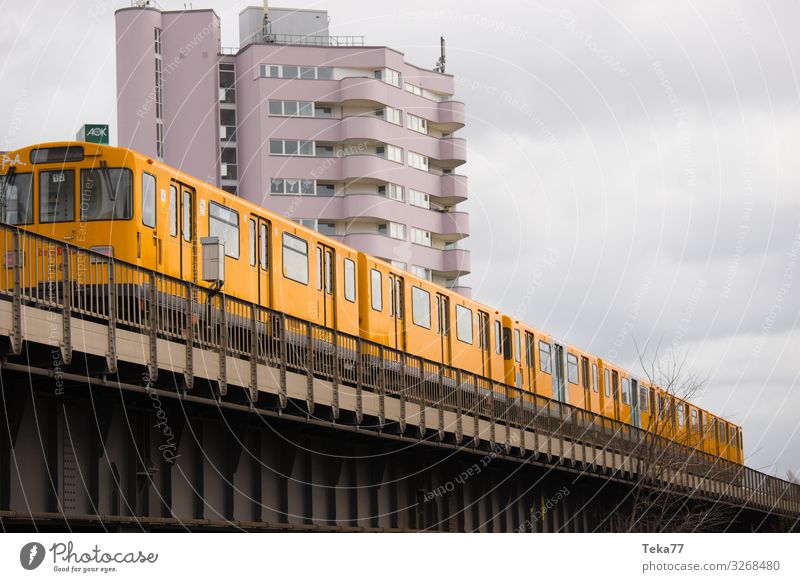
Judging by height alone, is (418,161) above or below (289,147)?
above

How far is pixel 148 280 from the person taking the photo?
72.7 feet

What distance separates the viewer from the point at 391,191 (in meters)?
94.1

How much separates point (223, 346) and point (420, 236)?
73643 millimetres

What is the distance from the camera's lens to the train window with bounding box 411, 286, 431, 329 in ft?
127

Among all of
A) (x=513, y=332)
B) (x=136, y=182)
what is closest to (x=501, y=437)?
(x=513, y=332)

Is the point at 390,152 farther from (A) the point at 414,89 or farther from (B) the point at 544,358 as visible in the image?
(B) the point at 544,358

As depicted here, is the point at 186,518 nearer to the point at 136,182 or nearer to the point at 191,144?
the point at 136,182

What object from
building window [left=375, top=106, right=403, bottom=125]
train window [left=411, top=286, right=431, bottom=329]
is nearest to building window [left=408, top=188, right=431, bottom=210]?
building window [left=375, top=106, right=403, bottom=125]

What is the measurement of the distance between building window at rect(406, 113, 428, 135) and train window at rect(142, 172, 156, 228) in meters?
70.8

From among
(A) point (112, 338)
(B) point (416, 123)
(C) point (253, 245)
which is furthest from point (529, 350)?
(B) point (416, 123)

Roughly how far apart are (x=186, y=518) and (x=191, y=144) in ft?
226

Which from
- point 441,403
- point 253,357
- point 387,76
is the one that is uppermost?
point 387,76

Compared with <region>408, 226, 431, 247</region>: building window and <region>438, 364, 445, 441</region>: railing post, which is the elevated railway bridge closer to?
<region>438, 364, 445, 441</region>: railing post

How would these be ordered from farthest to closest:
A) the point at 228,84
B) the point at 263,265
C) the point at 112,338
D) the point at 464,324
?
the point at 228,84
the point at 464,324
the point at 263,265
the point at 112,338
